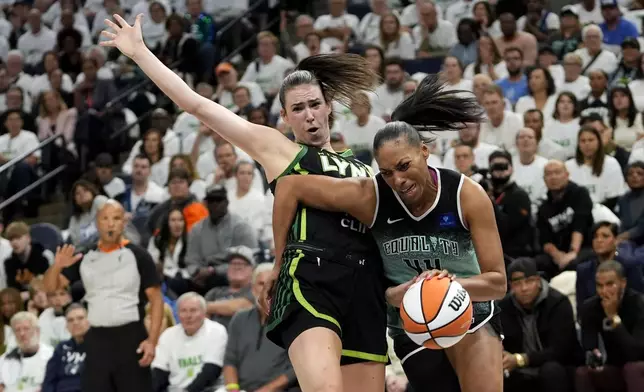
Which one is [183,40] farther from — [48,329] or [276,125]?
[48,329]

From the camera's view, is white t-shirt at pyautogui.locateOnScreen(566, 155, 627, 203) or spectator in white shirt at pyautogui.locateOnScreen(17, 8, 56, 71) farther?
spectator in white shirt at pyautogui.locateOnScreen(17, 8, 56, 71)

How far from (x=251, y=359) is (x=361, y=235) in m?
3.80

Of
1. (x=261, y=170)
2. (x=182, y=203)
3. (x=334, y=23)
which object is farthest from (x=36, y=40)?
(x=182, y=203)

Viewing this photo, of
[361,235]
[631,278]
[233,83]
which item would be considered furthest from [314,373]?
[233,83]

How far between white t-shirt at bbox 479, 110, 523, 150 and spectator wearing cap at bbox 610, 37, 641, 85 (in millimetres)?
1174

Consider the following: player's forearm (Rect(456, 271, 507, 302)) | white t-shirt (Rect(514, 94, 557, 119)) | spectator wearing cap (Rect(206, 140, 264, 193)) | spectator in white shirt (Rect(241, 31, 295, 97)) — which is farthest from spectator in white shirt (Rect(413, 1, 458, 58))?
player's forearm (Rect(456, 271, 507, 302))

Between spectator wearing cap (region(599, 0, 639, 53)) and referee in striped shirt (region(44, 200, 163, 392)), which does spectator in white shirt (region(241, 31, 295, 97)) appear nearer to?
spectator wearing cap (region(599, 0, 639, 53))

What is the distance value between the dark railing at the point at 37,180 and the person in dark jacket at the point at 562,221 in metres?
6.44

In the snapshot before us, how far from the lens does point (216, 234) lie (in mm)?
10992

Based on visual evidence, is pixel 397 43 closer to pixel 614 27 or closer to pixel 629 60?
pixel 614 27

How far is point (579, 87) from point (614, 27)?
1271 millimetres

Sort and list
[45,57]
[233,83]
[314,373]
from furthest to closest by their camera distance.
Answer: [45,57] < [233,83] < [314,373]

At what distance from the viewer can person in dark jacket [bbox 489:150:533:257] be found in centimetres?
978

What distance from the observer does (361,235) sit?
5383 millimetres
